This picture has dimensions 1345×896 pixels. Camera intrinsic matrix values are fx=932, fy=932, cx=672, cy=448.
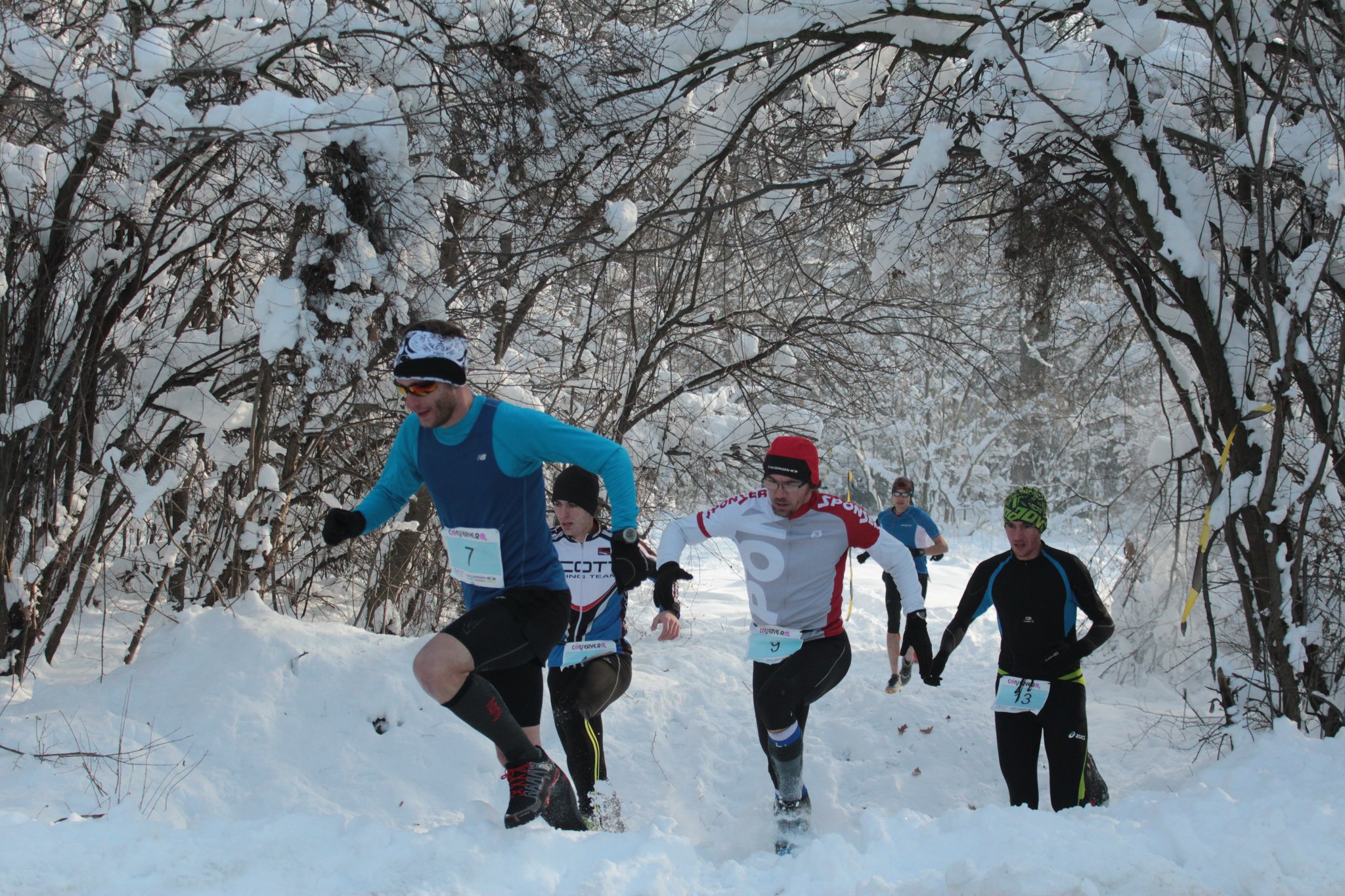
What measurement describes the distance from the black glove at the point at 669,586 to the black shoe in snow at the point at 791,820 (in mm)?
1162

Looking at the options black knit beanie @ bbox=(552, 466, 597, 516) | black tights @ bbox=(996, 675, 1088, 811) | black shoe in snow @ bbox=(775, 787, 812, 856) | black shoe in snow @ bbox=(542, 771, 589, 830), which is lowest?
black shoe in snow @ bbox=(775, 787, 812, 856)

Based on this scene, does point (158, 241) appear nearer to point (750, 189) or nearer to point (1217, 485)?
point (750, 189)

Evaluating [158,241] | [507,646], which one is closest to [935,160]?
[507,646]

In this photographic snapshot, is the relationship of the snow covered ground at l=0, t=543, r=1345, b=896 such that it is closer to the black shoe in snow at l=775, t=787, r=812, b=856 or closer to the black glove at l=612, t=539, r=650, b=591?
the black shoe in snow at l=775, t=787, r=812, b=856

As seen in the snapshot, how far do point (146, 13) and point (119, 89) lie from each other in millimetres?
1235

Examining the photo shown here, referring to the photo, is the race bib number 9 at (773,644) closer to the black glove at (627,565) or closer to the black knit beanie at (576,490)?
the black knit beanie at (576,490)

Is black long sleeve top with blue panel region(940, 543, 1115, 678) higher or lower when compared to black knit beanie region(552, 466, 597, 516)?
lower

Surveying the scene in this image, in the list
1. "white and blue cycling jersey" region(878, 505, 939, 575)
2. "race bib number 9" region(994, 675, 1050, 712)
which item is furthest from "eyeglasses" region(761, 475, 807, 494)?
"white and blue cycling jersey" region(878, 505, 939, 575)

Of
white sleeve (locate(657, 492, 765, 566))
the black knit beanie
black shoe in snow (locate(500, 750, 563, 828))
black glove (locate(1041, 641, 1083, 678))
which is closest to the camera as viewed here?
black shoe in snow (locate(500, 750, 563, 828))

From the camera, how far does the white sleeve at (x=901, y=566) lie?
13.5 feet

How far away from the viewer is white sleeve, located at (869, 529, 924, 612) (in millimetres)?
4102

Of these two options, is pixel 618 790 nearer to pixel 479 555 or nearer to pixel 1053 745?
pixel 1053 745

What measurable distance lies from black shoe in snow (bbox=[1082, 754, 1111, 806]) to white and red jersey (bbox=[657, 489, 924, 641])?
1078mm

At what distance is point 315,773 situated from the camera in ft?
15.4
